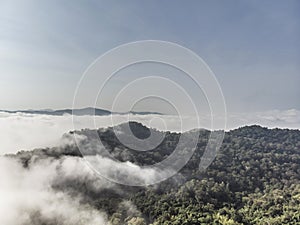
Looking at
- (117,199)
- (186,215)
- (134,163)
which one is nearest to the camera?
(186,215)

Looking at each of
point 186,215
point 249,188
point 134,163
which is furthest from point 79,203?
point 249,188

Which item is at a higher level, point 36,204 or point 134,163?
point 134,163

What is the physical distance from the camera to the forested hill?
840 inches

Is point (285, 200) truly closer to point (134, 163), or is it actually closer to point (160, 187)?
point (160, 187)

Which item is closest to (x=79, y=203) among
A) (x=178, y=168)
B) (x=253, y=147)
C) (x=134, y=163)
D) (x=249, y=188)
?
(x=134, y=163)

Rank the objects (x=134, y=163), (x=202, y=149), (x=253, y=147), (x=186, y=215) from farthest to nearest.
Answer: (x=253, y=147)
(x=202, y=149)
(x=134, y=163)
(x=186, y=215)

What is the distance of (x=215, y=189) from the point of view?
1003 inches

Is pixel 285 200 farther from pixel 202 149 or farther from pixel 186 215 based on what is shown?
pixel 202 149

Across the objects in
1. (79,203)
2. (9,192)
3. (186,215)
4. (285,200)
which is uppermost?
(285,200)

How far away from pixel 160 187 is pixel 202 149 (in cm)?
1255

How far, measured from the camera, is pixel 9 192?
4109 cm

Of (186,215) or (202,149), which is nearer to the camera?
(186,215)

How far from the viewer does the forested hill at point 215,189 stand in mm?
21344

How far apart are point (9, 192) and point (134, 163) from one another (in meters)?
20.5
